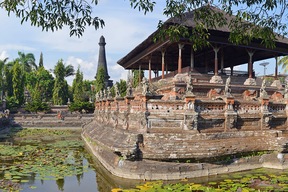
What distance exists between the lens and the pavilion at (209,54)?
60.9ft

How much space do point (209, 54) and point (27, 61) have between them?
53.1 metres

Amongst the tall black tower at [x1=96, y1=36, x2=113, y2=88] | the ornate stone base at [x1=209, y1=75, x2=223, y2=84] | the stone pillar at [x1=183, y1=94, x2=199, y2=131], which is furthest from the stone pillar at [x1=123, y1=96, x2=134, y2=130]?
the tall black tower at [x1=96, y1=36, x2=113, y2=88]

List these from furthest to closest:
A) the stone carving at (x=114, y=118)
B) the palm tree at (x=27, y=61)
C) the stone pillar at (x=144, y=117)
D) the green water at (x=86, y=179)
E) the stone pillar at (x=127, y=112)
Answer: the palm tree at (x=27, y=61)
the stone carving at (x=114, y=118)
the stone pillar at (x=127, y=112)
the stone pillar at (x=144, y=117)
the green water at (x=86, y=179)

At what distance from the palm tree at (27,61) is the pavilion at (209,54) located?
41.0 m

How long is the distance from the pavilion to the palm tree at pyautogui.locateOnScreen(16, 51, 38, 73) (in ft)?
134

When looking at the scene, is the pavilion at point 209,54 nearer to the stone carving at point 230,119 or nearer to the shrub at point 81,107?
the stone carving at point 230,119

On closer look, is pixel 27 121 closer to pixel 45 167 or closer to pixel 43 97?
pixel 45 167

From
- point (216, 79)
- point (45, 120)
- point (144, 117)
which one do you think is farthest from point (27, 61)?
point (144, 117)

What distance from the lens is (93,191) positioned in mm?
10695

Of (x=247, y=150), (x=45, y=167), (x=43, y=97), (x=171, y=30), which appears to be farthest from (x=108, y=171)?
(x=43, y=97)

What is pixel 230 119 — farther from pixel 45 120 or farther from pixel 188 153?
pixel 45 120

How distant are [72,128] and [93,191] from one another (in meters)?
24.1

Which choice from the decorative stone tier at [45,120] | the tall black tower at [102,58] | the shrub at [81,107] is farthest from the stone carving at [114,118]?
the tall black tower at [102,58]

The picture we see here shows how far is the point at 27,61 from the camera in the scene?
219ft
